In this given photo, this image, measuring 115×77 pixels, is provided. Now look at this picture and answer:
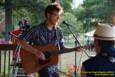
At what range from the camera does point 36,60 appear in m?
3.79

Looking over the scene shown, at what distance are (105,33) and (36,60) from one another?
4.38ft

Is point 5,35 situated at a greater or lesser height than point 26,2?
lesser

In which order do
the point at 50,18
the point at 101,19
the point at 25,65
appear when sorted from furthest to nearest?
the point at 101,19, the point at 25,65, the point at 50,18

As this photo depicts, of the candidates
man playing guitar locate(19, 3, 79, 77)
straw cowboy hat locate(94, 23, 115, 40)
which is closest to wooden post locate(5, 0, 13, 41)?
man playing guitar locate(19, 3, 79, 77)

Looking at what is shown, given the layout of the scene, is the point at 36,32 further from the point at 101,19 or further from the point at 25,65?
the point at 101,19

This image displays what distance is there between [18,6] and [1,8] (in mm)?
508

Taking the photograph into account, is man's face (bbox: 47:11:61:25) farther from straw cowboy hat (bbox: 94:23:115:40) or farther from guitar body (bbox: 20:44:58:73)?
straw cowboy hat (bbox: 94:23:115:40)

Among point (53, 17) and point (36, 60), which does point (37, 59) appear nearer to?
point (36, 60)

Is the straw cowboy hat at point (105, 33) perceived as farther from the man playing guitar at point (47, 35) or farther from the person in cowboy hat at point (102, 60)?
the man playing guitar at point (47, 35)

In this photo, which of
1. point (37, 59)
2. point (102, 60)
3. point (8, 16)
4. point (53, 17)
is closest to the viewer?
point (102, 60)

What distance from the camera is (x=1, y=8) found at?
7.07 metres

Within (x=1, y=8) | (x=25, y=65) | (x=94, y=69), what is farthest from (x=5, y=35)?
(x=94, y=69)

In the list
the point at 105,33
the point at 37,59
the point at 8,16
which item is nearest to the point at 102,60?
the point at 105,33

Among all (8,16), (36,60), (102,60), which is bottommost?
(36,60)
